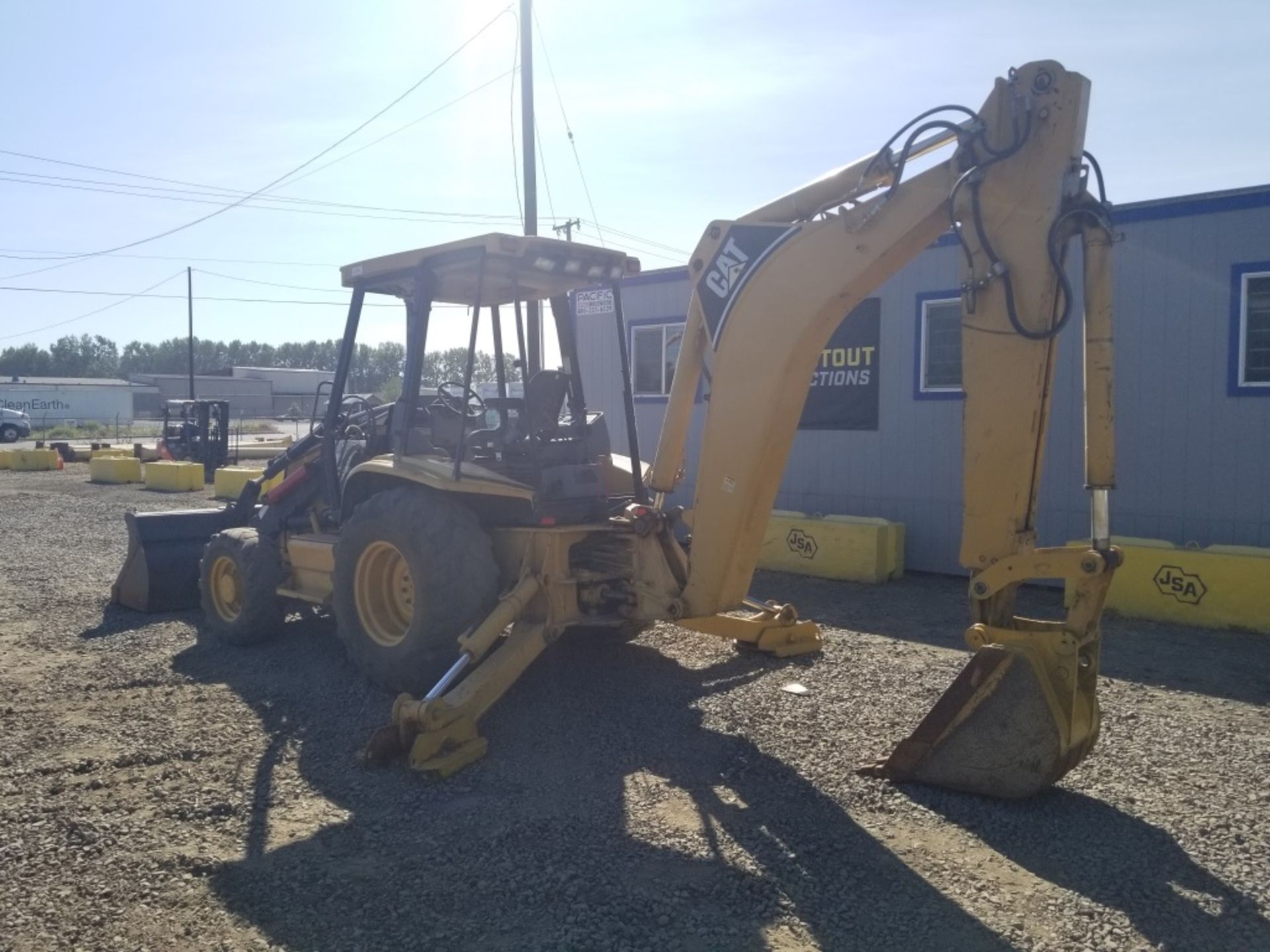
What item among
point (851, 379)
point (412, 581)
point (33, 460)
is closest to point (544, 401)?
point (412, 581)

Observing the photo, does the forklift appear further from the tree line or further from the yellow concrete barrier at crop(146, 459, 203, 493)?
the tree line

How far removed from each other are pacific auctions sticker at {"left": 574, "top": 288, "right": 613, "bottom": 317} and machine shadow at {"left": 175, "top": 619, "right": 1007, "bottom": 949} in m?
8.39

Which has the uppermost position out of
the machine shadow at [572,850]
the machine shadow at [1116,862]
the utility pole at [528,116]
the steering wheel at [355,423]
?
the utility pole at [528,116]

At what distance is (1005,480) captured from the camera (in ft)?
15.0

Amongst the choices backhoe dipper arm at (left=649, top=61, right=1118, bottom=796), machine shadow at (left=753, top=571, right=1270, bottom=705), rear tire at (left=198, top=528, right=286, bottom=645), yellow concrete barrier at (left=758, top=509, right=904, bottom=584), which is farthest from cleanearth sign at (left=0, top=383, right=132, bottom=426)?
backhoe dipper arm at (left=649, top=61, right=1118, bottom=796)

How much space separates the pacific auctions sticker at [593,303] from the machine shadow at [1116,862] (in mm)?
9843

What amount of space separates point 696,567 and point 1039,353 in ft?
6.91

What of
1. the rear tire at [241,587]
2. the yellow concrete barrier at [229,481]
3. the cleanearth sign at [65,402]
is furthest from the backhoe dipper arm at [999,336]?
the cleanearth sign at [65,402]

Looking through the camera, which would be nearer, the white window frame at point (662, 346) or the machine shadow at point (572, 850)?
the machine shadow at point (572, 850)

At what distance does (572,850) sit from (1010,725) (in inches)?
76.3

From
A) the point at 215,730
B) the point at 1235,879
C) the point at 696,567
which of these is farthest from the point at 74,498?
the point at 1235,879

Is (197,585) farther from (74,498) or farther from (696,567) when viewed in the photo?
(74,498)

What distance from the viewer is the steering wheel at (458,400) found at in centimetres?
668

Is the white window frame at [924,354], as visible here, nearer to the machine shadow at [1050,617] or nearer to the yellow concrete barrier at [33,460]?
the machine shadow at [1050,617]
